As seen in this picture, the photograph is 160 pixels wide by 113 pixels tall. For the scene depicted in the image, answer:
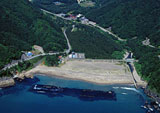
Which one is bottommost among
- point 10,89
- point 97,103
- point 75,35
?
point 97,103

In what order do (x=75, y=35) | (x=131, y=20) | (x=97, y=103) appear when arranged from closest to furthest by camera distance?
(x=97, y=103) → (x=75, y=35) → (x=131, y=20)

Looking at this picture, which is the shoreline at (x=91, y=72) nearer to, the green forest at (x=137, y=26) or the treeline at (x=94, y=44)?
the green forest at (x=137, y=26)

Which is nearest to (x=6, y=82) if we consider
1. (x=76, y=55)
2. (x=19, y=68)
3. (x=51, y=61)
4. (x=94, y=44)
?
(x=19, y=68)

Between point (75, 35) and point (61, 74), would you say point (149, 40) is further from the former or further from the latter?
point (61, 74)

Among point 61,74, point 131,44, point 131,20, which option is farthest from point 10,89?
point 131,20

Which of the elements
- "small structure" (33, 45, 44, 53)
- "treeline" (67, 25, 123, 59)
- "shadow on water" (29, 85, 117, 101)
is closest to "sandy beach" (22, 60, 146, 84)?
"shadow on water" (29, 85, 117, 101)

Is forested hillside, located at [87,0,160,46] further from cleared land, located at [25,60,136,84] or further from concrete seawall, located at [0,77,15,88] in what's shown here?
concrete seawall, located at [0,77,15,88]

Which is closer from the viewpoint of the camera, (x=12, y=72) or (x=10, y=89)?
(x=10, y=89)
